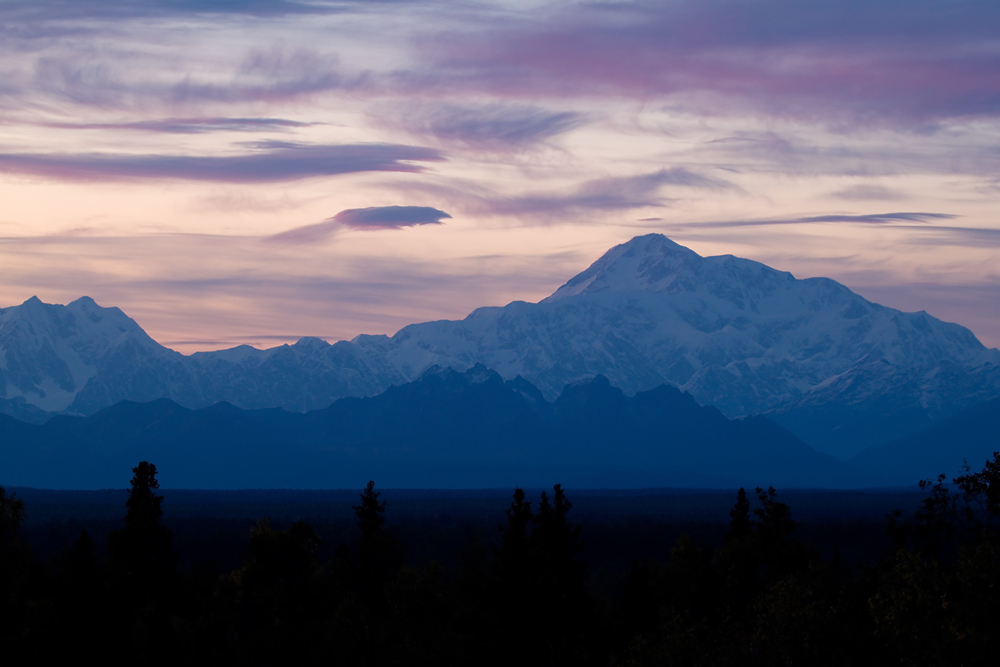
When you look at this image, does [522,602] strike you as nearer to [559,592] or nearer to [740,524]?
[559,592]

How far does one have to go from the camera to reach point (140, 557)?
68438 mm

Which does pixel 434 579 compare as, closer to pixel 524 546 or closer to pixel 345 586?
pixel 345 586

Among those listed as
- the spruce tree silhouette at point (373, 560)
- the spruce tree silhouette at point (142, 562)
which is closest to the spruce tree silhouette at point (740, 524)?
the spruce tree silhouette at point (373, 560)

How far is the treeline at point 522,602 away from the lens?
1673 inches

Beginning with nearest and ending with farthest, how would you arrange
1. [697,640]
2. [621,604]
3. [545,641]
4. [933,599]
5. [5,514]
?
[933,599] < [697,640] < [545,641] < [5,514] < [621,604]

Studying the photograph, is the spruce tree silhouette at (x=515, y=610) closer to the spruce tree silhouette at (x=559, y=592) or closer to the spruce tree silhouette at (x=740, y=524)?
the spruce tree silhouette at (x=559, y=592)

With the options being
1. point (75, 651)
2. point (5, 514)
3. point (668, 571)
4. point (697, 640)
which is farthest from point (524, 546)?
point (668, 571)

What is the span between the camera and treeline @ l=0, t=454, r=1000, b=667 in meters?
42.5

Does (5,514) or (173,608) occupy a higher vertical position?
(5,514)

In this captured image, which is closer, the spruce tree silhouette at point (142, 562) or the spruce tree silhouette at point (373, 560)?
the spruce tree silhouette at point (142, 562)

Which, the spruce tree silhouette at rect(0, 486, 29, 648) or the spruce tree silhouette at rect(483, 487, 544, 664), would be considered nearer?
the spruce tree silhouette at rect(483, 487, 544, 664)

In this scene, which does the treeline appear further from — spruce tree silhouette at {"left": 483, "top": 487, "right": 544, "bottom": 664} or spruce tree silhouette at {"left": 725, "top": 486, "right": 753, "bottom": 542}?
spruce tree silhouette at {"left": 725, "top": 486, "right": 753, "bottom": 542}

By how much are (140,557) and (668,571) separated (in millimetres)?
38376

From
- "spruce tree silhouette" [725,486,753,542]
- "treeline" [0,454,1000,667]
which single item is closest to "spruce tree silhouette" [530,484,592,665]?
"treeline" [0,454,1000,667]
